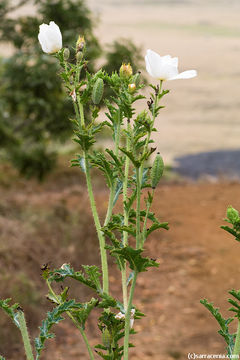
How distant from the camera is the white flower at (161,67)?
1491 millimetres

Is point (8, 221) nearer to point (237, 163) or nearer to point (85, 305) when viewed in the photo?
point (85, 305)

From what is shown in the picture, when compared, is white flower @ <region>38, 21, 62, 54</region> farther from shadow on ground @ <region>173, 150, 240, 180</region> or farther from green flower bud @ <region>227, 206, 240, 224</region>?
shadow on ground @ <region>173, 150, 240, 180</region>

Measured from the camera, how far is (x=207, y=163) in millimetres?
13641

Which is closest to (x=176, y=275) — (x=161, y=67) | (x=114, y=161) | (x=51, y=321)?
(x=51, y=321)

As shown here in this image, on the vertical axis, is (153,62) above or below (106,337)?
above

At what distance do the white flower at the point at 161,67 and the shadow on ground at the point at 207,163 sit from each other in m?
10.9

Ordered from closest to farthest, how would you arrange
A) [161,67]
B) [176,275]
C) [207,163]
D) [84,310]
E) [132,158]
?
1. [132,158]
2. [161,67]
3. [84,310]
4. [176,275]
5. [207,163]

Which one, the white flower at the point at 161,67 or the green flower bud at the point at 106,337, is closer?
the white flower at the point at 161,67

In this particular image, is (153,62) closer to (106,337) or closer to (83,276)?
(83,276)

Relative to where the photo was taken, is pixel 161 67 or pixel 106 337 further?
pixel 106 337

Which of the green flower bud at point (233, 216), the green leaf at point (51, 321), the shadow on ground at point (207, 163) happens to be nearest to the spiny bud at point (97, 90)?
the green flower bud at point (233, 216)

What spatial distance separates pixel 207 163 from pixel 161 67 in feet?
40.4

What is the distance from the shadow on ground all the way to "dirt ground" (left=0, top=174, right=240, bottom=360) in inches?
180

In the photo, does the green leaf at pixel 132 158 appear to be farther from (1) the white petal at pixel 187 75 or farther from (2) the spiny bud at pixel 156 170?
(1) the white petal at pixel 187 75
